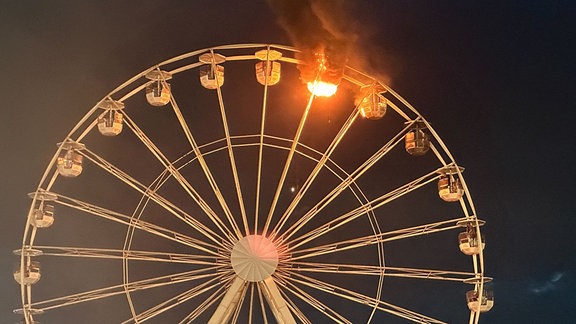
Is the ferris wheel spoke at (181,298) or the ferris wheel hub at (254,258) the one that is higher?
the ferris wheel hub at (254,258)

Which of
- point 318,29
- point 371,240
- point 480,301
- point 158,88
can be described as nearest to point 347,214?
point 371,240

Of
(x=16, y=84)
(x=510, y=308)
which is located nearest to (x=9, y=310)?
(x=16, y=84)

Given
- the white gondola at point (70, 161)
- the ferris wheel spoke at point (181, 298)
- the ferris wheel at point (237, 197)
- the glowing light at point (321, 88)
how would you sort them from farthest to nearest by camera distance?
the ferris wheel at point (237, 197), the ferris wheel spoke at point (181, 298), the white gondola at point (70, 161), the glowing light at point (321, 88)

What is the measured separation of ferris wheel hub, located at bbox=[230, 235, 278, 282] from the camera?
14.6ft

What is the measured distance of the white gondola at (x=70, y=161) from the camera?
174 inches

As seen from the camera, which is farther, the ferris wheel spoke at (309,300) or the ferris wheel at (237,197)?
the ferris wheel at (237,197)

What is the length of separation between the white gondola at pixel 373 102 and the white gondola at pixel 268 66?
0.56 meters

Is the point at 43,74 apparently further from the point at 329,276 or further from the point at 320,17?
the point at 329,276

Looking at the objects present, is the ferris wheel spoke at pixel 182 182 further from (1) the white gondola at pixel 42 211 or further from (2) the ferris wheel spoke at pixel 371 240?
(1) the white gondola at pixel 42 211

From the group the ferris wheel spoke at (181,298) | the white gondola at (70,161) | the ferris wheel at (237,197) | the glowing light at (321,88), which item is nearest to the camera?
the glowing light at (321,88)

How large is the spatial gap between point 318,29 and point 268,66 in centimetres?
53

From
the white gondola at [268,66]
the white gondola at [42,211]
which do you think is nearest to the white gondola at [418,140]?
the white gondola at [268,66]

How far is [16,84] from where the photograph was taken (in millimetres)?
5574

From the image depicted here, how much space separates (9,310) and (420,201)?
347 centimetres
